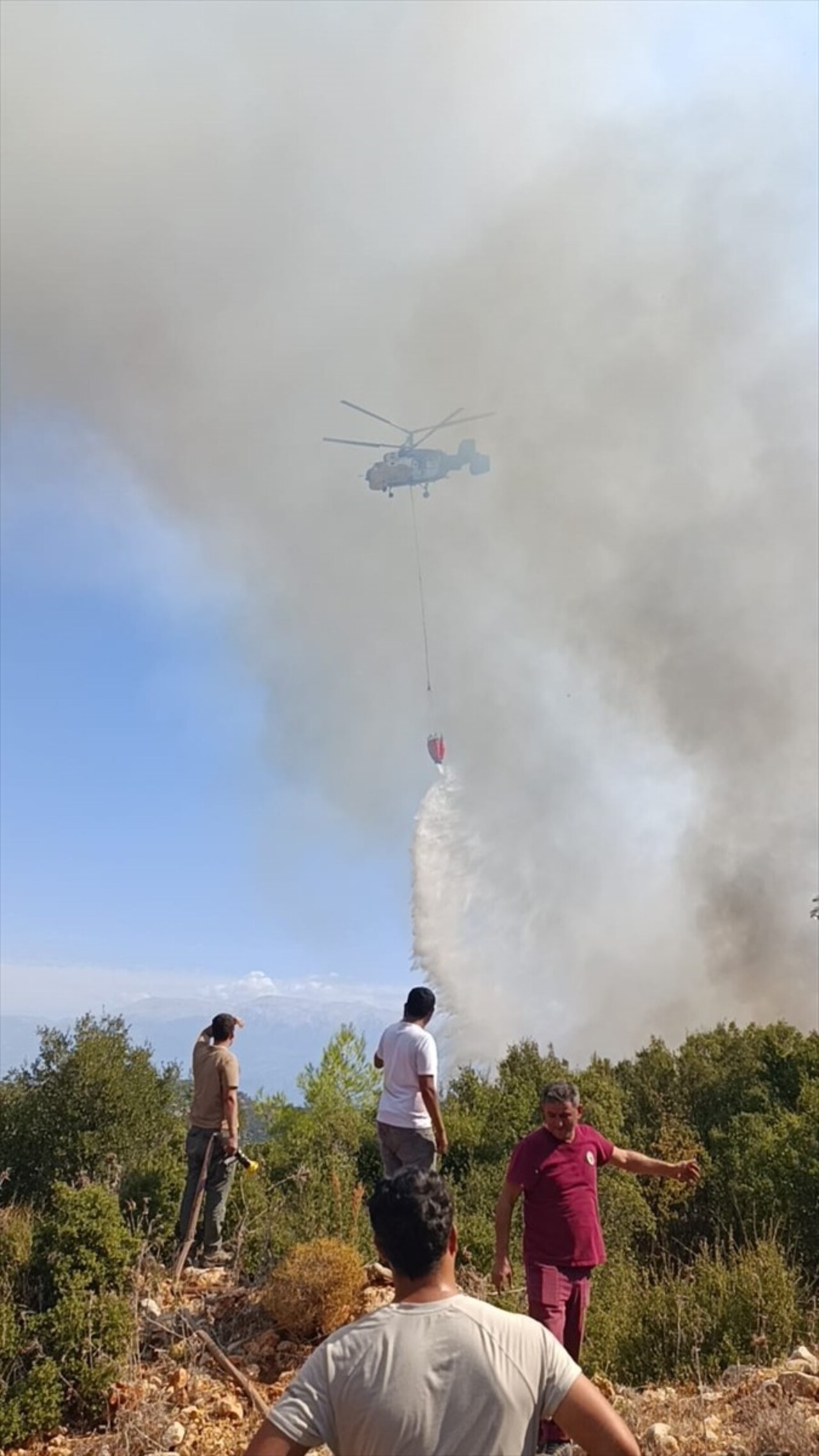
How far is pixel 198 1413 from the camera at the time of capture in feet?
21.8

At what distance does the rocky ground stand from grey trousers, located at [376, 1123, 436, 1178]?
1.13m

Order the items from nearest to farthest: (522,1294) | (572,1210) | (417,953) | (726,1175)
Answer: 1. (572,1210)
2. (522,1294)
3. (726,1175)
4. (417,953)

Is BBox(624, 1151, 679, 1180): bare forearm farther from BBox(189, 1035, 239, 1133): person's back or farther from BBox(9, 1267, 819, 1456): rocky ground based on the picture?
BBox(189, 1035, 239, 1133): person's back

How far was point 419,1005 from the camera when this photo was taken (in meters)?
7.82

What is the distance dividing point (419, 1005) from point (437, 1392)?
5068mm

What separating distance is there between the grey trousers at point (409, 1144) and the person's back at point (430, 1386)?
505 cm

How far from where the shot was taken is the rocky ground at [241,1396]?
5.25m

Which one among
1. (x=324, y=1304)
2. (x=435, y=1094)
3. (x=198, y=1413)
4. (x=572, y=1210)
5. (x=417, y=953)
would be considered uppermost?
(x=417, y=953)

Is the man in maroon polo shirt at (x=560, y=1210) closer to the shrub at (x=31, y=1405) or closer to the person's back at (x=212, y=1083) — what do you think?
the shrub at (x=31, y=1405)

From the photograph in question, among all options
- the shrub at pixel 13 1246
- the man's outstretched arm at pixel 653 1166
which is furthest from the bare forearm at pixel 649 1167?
Answer: the shrub at pixel 13 1246

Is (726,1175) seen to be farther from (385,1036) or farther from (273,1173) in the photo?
(385,1036)

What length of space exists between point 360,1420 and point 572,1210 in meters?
3.51

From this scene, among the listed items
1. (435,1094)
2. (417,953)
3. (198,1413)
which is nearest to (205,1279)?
(198,1413)

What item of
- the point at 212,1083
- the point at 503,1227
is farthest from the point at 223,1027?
the point at 503,1227
